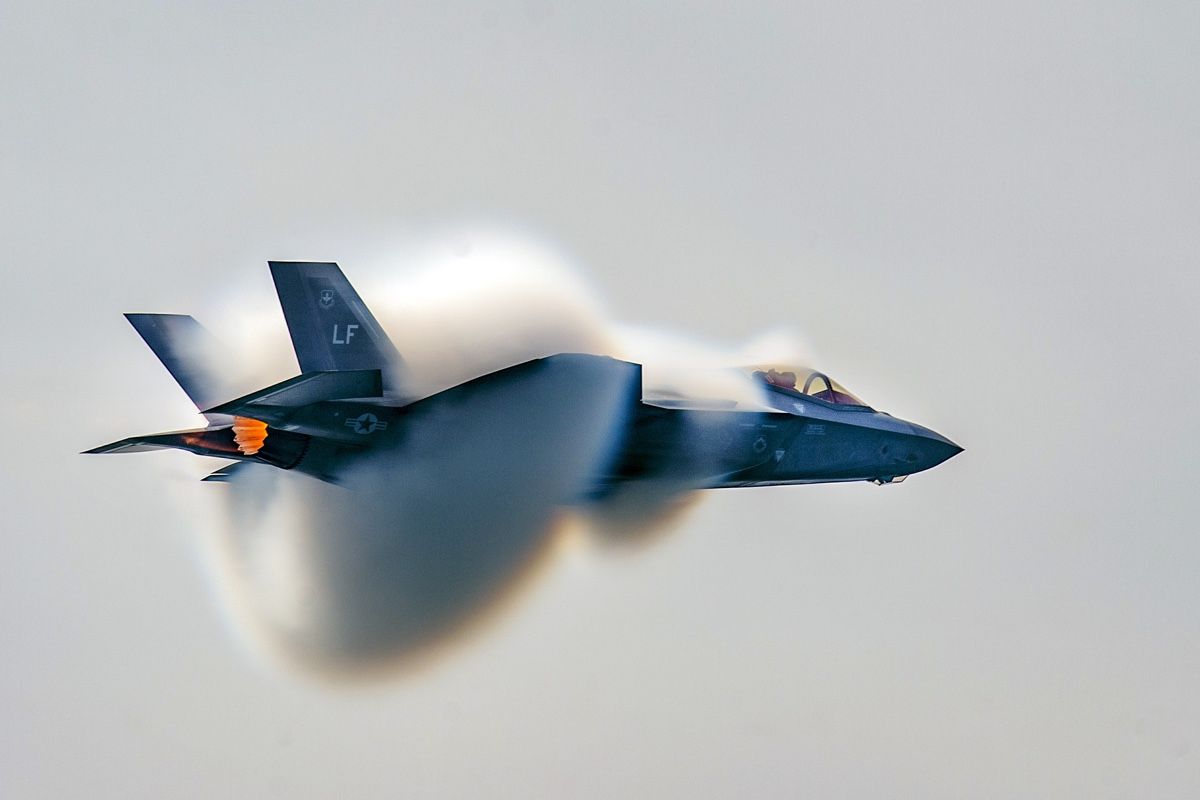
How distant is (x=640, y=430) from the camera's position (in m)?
38.3

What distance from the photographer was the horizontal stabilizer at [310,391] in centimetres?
3409

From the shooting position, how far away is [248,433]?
1412 inches

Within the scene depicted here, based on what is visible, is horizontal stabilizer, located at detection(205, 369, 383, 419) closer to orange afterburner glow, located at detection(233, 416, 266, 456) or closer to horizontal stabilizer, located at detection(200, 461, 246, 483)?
orange afterburner glow, located at detection(233, 416, 266, 456)

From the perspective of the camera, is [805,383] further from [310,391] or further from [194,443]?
[194,443]

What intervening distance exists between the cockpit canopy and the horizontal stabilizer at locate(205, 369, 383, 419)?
1049cm

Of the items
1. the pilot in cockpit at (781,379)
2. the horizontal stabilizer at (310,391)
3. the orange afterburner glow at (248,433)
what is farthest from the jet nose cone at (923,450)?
the orange afterburner glow at (248,433)

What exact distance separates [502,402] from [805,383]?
8.41 metres

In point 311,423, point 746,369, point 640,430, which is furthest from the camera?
point 746,369

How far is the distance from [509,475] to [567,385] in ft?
10.3

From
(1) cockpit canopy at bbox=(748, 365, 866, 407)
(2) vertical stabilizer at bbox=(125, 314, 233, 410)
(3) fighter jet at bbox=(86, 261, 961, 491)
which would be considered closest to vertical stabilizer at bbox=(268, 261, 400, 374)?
(3) fighter jet at bbox=(86, 261, 961, 491)

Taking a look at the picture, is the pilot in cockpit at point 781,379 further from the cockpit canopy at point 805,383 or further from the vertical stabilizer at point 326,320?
the vertical stabilizer at point 326,320

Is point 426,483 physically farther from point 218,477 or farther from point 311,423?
point 218,477

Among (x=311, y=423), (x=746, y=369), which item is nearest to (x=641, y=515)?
(x=746, y=369)

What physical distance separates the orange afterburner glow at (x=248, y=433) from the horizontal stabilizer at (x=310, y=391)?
85 centimetres
